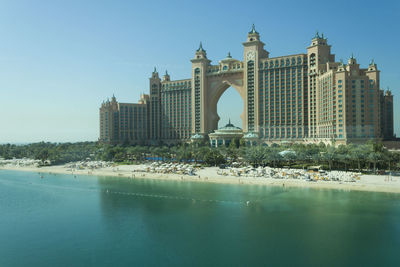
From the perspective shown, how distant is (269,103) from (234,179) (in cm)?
6625

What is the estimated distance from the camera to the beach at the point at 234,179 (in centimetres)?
6800

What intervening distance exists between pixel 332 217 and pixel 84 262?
1362 inches

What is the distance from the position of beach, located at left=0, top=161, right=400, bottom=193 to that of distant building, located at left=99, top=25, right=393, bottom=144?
1641 inches

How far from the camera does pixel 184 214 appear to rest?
54938mm

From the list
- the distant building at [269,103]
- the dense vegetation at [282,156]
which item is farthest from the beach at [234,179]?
the distant building at [269,103]

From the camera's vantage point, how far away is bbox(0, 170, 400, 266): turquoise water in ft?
127

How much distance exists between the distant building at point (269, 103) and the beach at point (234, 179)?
41.7 metres

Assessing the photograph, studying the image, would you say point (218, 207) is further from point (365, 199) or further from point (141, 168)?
point (141, 168)

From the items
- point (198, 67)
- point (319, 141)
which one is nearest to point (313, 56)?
point (319, 141)

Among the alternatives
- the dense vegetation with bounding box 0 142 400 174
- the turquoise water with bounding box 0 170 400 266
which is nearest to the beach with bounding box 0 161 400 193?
the turquoise water with bounding box 0 170 400 266

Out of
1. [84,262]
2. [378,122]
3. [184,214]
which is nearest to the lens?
[84,262]

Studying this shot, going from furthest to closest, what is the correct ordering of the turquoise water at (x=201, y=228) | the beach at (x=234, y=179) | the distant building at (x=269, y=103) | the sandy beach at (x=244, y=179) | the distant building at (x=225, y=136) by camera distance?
1. the distant building at (x=225, y=136)
2. the distant building at (x=269, y=103)
3. the beach at (x=234, y=179)
4. the sandy beach at (x=244, y=179)
5. the turquoise water at (x=201, y=228)

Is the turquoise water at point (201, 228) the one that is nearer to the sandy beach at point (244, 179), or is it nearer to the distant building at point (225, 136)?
the sandy beach at point (244, 179)

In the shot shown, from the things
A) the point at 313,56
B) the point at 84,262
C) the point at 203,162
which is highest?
the point at 313,56
